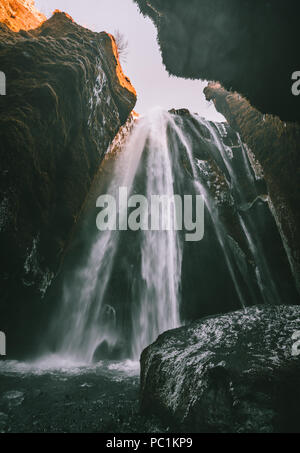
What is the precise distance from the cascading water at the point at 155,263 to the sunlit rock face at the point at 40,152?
1.56 meters

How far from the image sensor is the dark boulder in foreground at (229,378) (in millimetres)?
2467

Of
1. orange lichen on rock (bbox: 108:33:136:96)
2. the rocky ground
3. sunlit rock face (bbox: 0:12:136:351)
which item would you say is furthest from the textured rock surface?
the rocky ground

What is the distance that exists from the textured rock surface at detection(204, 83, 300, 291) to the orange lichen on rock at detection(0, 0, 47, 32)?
354 inches

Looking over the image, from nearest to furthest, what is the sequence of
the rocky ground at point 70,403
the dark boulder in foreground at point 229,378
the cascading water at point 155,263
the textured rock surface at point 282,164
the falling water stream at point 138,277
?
the dark boulder in foreground at point 229,378 → the rocky ground at point 70,403 → the falling water stream at point 138,277 → the cascading water at point 155,263 → the textured rock surface at point 282,164

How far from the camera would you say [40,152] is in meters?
5.18

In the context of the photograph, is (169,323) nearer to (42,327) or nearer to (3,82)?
(42,327)

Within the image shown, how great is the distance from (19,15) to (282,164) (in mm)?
10235

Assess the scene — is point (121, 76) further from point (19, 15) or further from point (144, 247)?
point (144, 247)

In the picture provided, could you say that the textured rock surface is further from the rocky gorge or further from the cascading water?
the cascading water

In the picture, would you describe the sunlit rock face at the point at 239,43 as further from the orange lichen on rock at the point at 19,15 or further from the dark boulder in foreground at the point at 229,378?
the dark boulder in foreground at the point at 229,378

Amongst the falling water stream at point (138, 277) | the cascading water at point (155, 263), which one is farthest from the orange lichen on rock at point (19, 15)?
the cascading water at point (155, 263)

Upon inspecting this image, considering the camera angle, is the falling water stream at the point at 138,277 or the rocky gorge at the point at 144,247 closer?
the rocky gorge at the point at 144,247

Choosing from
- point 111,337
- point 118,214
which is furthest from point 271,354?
point 118,214

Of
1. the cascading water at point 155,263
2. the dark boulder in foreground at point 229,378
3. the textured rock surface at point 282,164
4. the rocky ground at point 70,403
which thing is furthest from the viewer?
the textured rock surface at point 282,164
